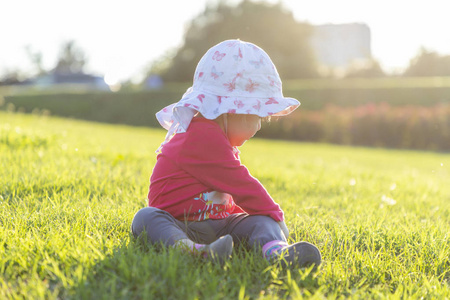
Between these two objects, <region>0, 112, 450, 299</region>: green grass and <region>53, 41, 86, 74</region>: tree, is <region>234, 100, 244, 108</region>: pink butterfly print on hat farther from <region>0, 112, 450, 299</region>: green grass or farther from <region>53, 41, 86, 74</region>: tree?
<region>53, 41, 86, 74</region>: tree

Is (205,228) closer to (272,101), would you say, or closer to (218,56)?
(272,101)

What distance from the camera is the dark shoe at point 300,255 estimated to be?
1911 millimetres

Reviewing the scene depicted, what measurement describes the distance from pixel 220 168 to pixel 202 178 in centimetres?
11

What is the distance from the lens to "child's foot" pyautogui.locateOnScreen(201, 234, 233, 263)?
6.11 ft

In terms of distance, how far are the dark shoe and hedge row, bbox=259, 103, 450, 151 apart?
42.6ft

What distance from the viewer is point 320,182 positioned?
4832mm

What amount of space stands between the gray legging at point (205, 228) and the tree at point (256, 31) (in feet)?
105

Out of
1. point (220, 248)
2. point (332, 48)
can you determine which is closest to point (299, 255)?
point (220, 248)

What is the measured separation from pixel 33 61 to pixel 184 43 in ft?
170

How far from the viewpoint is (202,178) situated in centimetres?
223

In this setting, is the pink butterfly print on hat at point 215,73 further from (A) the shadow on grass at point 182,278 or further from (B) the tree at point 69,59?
(B) the tree at point 69,59

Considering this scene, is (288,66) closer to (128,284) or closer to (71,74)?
(128,284)

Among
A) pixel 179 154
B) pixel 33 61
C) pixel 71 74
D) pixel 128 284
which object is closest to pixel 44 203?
pixel 179 154

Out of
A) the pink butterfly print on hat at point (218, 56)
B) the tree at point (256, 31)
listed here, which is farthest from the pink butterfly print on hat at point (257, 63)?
the tree at point (256, 31)
